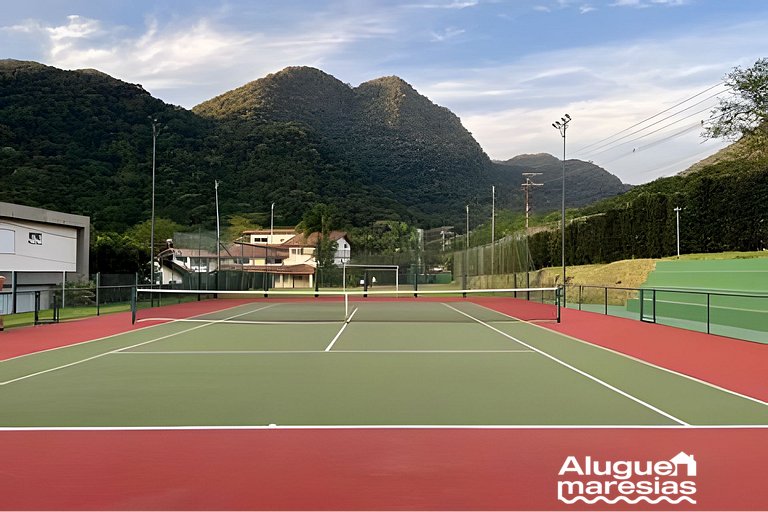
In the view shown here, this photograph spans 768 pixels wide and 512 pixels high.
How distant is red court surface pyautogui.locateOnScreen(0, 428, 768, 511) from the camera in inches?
230

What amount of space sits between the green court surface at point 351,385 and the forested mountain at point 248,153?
53.8 metres

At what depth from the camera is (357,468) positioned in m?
6.79

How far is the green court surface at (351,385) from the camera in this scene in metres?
9.27

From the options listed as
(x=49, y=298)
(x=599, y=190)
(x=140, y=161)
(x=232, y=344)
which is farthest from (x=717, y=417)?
(x=599, y=190)

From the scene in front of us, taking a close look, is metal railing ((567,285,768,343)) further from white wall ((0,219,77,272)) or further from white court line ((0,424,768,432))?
white wall ((0,219,77,272))

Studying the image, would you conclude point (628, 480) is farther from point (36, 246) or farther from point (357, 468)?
point (36, 246)

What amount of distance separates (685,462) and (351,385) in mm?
5856

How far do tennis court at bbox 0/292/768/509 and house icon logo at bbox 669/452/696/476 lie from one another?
43 cm

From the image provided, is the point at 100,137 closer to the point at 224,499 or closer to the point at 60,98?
the point at 60,98

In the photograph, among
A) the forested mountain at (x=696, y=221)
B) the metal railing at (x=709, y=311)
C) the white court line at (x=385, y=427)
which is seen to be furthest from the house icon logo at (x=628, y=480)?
the forested mountain at (x=696, y=221)

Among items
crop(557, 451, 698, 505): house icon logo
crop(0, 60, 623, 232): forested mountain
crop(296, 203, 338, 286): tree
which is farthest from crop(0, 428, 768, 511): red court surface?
crop(296, 203, 338, 286): tree

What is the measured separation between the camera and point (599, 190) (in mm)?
131500

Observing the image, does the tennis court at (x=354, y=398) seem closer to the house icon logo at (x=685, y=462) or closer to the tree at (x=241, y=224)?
the house icon logo at (x=685, y=462)

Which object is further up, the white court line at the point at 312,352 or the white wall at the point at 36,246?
the white wall at the point at 36,246
